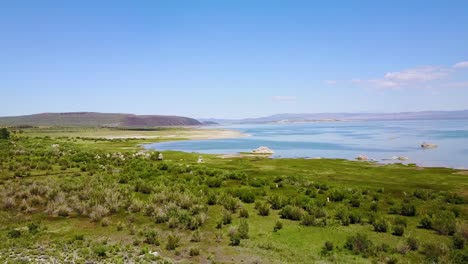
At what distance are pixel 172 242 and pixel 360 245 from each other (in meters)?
8.67

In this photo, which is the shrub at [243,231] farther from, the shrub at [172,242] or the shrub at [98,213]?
the shrub at [98,213]

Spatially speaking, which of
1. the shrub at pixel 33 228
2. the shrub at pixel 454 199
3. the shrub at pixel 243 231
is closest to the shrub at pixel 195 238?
the shrub at pixel 243 231

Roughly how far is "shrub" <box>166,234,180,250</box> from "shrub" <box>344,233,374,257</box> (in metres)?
7.94

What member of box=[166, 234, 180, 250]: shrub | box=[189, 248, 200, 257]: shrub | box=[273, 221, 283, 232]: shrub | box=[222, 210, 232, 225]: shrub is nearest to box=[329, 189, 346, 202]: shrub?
box=[273, 221, 283, 232]: shrub

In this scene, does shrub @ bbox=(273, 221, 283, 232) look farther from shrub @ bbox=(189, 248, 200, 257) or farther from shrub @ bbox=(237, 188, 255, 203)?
shrub @ bbox=(237, 188, 255, 203)

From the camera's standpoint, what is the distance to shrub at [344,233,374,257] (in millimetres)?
15996

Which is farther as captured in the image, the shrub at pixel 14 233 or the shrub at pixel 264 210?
the shrub at pixel 264 210

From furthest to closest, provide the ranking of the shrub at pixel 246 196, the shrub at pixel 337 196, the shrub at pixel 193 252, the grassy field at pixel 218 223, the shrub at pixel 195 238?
the shrub at pixel 337 196, the shrub at pixel 246 196, the shrub at pixel 195 238, the shrub at pixel 193 252, the grassy field at pixel 218 223

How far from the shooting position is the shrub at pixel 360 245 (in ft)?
52.5

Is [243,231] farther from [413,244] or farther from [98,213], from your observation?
[98,213]

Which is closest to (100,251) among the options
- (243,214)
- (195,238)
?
(195,238)

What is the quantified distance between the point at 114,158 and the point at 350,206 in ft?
112

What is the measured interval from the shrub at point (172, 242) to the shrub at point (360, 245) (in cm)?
794

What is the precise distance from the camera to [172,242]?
55.0 feet
